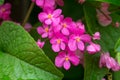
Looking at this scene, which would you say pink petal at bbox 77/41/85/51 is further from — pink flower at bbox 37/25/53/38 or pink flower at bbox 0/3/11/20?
pink flower at bbox 0/3/11/20

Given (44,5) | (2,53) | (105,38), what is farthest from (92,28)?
(2,53)

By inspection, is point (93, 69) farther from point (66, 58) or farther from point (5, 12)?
point (5, 12)

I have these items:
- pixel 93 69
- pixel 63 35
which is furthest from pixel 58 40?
pixel 93 69

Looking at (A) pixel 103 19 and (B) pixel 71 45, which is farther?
(A) pixel 103 19

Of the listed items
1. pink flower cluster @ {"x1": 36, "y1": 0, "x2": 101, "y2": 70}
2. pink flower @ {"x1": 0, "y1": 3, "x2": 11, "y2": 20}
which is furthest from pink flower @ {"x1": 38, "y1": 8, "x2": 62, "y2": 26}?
pink flower @ {"x1": 0, "y1": 3, "x2": 11, "y2": 20}

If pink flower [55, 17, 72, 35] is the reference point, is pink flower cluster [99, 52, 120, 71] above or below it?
below

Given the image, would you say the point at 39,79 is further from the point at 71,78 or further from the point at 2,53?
the point at 71,78
